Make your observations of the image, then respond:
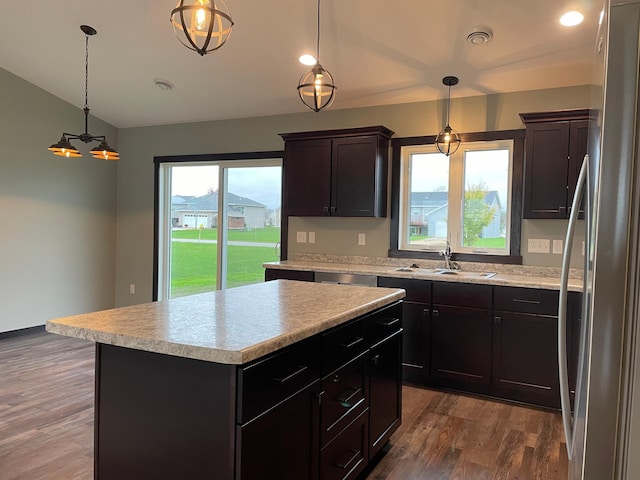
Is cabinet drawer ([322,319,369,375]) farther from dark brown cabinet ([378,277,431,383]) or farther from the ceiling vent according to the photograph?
the ceiling vent

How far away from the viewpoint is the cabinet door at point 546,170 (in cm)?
358

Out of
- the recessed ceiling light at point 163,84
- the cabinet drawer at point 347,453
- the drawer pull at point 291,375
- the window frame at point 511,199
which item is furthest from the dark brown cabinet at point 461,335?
the recessed ceiling light at point 163,84

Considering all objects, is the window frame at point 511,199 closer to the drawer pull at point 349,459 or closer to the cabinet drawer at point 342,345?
the cabinet drawer at point 342,345

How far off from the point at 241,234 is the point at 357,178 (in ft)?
5.94

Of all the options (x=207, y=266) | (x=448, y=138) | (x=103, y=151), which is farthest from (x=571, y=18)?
(x=207, y=266)

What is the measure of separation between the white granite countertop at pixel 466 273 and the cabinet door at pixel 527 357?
246 mm

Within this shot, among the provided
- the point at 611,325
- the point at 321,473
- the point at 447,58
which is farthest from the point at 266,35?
the point at 611,325

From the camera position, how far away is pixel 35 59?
4590 millimetres

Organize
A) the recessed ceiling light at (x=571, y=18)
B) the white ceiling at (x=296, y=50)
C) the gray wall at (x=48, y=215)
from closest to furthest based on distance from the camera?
the recessed ceiling light at (x=571, y=18) < the white ceiling at (x=296, y=50) < the gray wall at (x=48, y=215)

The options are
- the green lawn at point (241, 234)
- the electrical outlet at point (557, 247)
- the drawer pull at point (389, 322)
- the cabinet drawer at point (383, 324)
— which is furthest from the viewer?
the green lawn at point (241, 234)

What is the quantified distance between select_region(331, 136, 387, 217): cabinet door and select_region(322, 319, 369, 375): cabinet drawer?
2.21 m

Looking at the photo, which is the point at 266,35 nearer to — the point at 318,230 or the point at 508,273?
the point at 318,230

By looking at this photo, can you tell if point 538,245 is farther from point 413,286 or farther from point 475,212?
point 413,286

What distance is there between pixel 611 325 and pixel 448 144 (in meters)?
3.31
